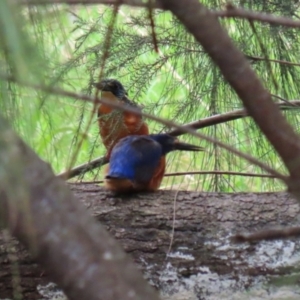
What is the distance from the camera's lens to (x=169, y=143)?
1.68 meters

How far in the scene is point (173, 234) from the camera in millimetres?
1244

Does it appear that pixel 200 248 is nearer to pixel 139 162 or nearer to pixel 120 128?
pixel 139 162

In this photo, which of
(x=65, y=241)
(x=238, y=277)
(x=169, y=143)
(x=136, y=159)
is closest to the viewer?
(x=65, y=241)

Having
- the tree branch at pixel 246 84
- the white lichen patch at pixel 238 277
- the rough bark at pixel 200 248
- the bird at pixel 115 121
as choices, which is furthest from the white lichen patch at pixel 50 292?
the tree branch at pixel 246 84

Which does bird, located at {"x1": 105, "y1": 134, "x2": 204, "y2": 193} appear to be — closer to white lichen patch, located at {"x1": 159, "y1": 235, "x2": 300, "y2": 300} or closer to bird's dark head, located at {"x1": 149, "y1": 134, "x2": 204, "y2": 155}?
bird's dark head, located at {"x1": 149, "y1": 134, "x2": 204, "y2": 155}

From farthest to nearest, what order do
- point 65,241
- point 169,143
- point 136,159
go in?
point 169,143 < point 136,159 < point 65,241

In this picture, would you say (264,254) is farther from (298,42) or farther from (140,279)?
(140,279)

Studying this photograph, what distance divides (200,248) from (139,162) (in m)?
0.40

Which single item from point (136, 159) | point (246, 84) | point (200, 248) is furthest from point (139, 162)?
point (246, 84)

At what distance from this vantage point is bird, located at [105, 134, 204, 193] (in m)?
1.43

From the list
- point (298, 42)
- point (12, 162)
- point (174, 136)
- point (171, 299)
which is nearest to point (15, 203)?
point (12, 162)

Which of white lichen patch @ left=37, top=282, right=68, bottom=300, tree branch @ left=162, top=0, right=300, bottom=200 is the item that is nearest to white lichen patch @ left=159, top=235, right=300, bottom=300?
white lichen patch @ left=37, top=282, right=68, bottom=300

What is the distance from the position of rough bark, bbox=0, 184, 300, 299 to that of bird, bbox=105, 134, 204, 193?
0.08 metres

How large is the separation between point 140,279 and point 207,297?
748 millimetres
